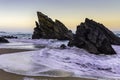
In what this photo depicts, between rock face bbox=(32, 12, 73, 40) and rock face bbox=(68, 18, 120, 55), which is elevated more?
rock face bbox=(32, 12, 73, 40)

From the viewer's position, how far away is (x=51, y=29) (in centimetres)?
5944

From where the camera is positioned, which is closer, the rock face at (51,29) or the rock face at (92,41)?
the rock face at (92,41)

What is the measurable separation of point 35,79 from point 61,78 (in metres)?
1.04

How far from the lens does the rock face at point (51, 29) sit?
55969 millimetres

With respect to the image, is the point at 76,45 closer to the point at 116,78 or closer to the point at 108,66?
the point at 108,66

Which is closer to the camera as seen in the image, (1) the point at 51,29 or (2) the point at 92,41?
(2) the point at 92,41

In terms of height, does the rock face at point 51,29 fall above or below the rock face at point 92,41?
above

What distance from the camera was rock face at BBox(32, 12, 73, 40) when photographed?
5597 cm

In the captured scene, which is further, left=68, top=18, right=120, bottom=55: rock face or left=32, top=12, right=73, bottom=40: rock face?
left=32, top=12, right=73, bottom=40: rock face

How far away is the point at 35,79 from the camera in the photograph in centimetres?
1026

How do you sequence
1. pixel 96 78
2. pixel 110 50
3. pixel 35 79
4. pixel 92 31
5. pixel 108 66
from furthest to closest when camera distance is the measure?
pixel 92 31, pixel 110 50, pixel 108 66, pixel 96 78, pixel 35 79

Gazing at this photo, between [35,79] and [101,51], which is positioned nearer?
[35,79]

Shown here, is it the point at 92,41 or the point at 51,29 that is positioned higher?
the point at 51,29

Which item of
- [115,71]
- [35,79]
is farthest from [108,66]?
[35,79]
